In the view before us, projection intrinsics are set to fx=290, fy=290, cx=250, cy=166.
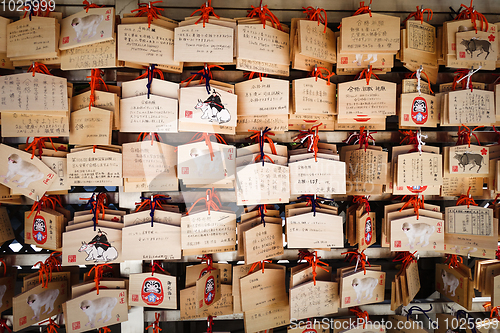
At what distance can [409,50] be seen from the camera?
1.41 metres

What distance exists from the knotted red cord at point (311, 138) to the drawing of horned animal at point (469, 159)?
725 millimetres

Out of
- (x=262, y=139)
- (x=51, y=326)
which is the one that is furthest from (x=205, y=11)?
(x=51, y=326)

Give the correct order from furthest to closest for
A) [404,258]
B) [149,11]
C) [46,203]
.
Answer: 1. [404,258]
2. [46,203]
3. [149,11]

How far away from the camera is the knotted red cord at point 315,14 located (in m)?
1.37

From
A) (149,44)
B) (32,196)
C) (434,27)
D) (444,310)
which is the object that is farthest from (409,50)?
(32,196)

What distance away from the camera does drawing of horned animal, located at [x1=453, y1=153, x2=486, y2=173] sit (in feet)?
4.76

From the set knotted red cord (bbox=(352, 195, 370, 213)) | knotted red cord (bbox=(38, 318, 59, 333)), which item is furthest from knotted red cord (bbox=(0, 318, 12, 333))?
knotted red cord (bbox=(352, 195, 370, 213))

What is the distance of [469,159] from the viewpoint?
4.77 ft

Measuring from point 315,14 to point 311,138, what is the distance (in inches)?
23.0

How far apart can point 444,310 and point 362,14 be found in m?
1.67

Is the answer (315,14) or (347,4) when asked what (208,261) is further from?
(347,4)

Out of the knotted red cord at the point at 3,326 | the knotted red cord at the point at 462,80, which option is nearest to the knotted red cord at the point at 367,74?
the knotted red cord at the point at 462,80

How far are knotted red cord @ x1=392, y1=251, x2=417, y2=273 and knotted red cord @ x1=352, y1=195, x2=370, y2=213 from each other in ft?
1.22

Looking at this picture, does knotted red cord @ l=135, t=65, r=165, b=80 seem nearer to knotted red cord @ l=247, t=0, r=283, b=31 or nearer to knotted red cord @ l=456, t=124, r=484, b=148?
knotted red cord @ l=247, t=0, r=283, b=31
